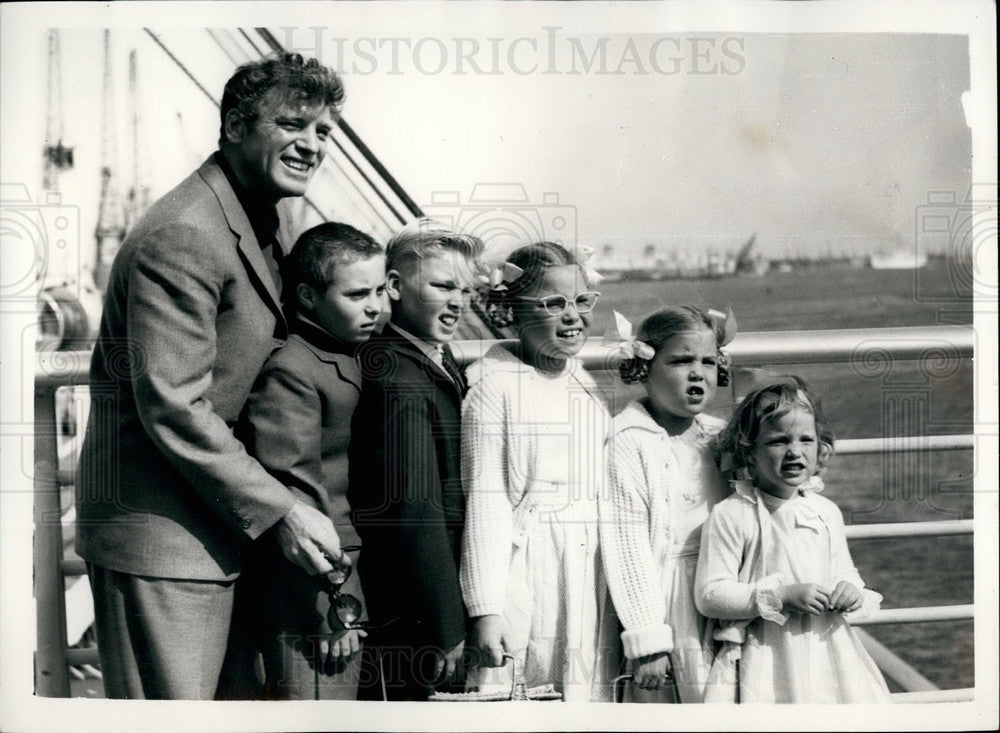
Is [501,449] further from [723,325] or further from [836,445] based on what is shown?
[836,445]

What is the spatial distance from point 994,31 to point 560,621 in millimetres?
1705

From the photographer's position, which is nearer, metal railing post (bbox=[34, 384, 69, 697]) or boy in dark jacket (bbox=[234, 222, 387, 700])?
boy in dark jacket (bbox=[234, 222, 387, 700])

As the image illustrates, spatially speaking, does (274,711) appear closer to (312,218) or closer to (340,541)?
(340,541)

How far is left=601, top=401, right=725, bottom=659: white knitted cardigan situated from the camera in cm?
242

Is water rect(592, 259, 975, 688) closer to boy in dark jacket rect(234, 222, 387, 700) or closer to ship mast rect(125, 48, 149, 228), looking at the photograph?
boy in dark jacket rect(234, 222, 387, 700)

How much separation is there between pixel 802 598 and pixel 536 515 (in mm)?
620

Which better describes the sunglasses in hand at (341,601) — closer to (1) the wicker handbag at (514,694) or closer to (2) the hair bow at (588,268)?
(1) the wicker handbag at (514,694)

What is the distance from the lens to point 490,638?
7.87 ft

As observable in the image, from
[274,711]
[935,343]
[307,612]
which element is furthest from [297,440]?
[935,343]

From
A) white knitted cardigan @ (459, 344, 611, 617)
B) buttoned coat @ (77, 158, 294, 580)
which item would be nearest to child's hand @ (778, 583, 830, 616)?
white knitted cardigan @ (459, 344, 611, 617)

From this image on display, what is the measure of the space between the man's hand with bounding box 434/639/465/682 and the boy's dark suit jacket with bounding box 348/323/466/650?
0.02 meters

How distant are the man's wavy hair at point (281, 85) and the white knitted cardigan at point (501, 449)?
0.68 m

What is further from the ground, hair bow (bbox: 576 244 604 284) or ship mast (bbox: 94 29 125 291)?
ship mast (bbox: 94 29 125 291)

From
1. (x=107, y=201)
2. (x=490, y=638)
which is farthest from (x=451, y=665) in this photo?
(x=107, y=201)
